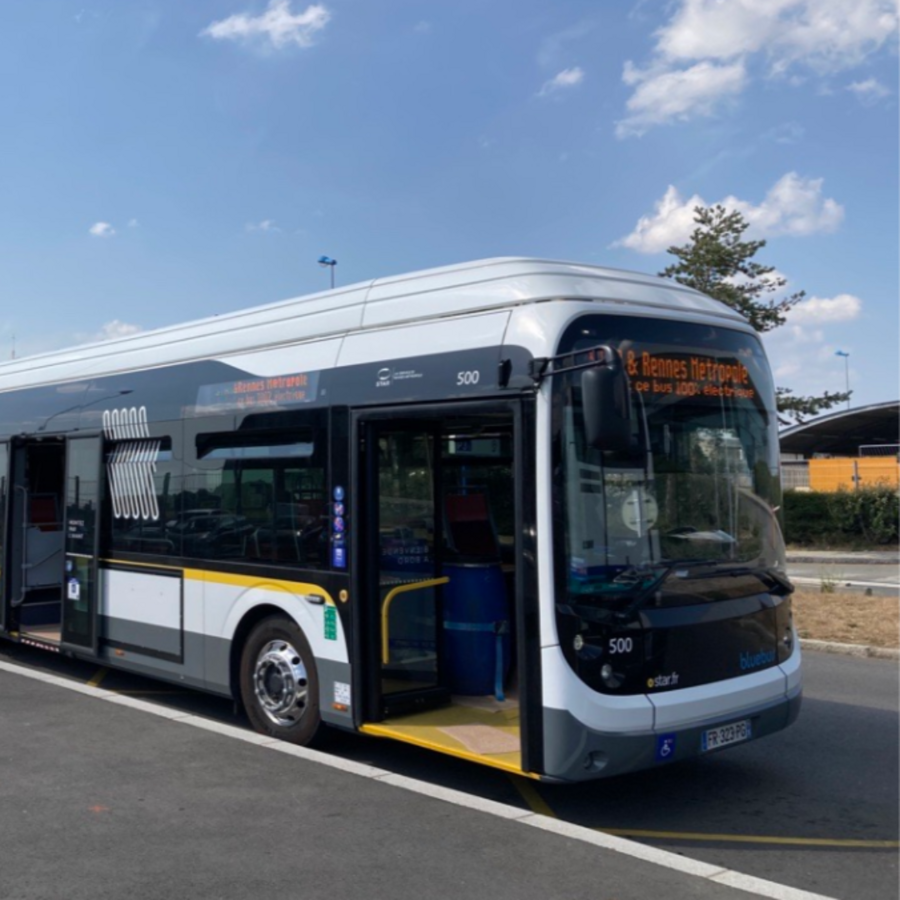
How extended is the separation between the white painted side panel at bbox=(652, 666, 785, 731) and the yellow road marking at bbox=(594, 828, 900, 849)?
0.59m

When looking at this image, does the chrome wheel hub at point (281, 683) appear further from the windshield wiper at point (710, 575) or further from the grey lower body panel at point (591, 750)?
the windshield wiper at point (710, 575)

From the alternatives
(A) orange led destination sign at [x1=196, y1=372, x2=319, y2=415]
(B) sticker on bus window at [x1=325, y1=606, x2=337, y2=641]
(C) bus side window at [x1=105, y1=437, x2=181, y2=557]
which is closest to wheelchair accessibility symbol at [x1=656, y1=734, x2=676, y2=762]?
(B) sticker on bus window at [x1=325, y1=606, x2=337, y2=641]

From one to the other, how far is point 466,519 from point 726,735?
2371mm

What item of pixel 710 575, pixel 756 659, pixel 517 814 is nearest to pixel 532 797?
pixel 517 814

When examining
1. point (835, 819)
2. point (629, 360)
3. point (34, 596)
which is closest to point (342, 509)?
point (629, 360)

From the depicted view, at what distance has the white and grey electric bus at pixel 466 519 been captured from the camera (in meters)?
5.61

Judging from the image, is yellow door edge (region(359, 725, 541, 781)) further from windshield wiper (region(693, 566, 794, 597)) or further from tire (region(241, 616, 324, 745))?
windshield wiper (region(693, 566, 794, 597))

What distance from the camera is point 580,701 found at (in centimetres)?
548

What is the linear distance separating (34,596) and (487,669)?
579cm

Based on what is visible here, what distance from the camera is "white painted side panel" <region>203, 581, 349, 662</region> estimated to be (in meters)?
6.83

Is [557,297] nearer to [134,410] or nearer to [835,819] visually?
[835,819]

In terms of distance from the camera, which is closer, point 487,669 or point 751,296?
point 487,669

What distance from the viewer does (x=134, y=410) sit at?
8945 millimetres

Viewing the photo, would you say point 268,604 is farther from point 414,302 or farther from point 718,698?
point 718,698
